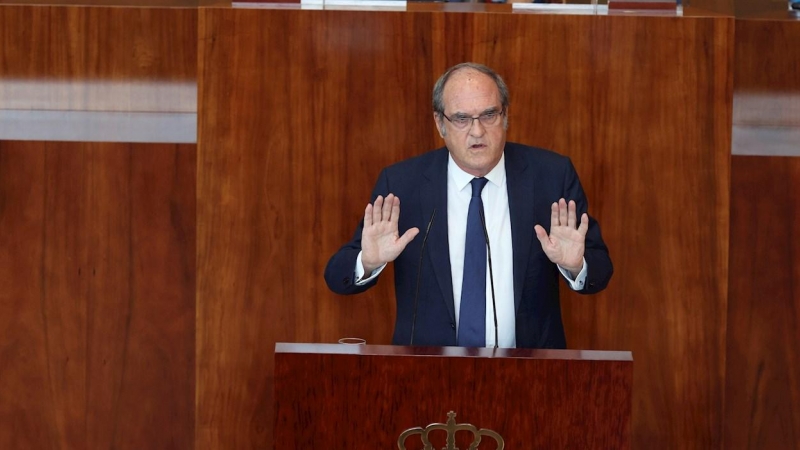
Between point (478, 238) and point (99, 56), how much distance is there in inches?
51.2

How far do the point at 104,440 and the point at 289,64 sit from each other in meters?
1.20

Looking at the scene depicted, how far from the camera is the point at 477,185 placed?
2.81m

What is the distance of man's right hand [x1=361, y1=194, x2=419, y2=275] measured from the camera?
265 centimetres

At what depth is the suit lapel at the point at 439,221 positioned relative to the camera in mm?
2758

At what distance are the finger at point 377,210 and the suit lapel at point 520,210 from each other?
0.33 metres

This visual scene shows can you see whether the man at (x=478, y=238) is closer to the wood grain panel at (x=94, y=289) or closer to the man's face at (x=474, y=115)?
the man's face at (x=474, y=115)

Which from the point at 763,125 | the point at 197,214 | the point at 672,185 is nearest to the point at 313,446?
the point at 197,214

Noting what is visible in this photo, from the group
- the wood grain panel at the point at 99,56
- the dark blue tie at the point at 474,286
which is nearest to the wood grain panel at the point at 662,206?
the dark blue tie at the point at 474,286

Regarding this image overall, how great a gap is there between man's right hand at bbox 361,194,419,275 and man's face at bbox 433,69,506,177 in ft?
0.80

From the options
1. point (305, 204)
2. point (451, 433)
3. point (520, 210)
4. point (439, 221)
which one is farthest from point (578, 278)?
point (305, 204)

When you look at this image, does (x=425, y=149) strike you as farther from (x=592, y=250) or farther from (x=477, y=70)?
(x=592, y=250)

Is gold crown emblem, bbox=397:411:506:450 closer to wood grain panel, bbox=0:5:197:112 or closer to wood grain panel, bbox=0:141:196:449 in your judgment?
wood grain panel, bbox=0:141:196:449

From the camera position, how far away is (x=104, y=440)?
3.51 metres

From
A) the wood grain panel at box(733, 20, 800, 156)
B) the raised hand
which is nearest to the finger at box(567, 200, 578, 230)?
the raised hand
